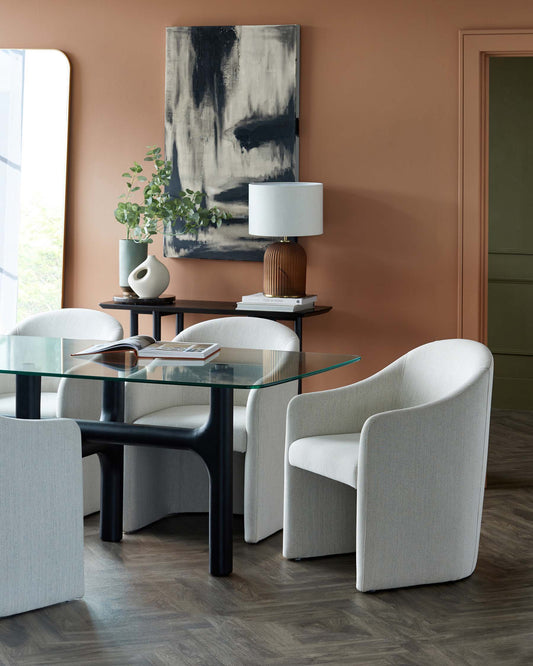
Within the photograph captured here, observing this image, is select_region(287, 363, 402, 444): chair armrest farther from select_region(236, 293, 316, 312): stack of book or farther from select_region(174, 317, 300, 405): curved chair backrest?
select_region(236, 293, 316, 312): stack of book

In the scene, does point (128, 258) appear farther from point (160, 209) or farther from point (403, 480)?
point (403, 480)

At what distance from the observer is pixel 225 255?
5.40 m

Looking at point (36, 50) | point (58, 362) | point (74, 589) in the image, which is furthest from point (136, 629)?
point (36, 50)

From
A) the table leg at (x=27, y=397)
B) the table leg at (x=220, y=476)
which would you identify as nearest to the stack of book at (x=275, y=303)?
the table leg at (x=220, y=476)

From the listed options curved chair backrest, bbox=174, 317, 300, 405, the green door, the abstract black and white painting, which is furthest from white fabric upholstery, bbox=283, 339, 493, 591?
the green door

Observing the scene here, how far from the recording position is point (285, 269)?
4965mm

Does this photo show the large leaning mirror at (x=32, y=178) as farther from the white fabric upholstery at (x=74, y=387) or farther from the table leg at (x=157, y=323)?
the white fabric upholstery at (x=74, y=387)

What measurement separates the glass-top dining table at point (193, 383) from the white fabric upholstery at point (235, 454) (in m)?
0.22

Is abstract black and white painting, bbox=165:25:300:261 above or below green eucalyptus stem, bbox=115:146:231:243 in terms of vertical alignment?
above

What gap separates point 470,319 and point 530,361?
66.1 inches

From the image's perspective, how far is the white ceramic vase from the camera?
5082mm

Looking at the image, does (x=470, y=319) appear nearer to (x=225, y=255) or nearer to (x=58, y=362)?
(x=225, y=255)

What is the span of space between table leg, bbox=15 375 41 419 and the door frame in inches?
96.9

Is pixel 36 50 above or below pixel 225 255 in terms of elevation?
above
